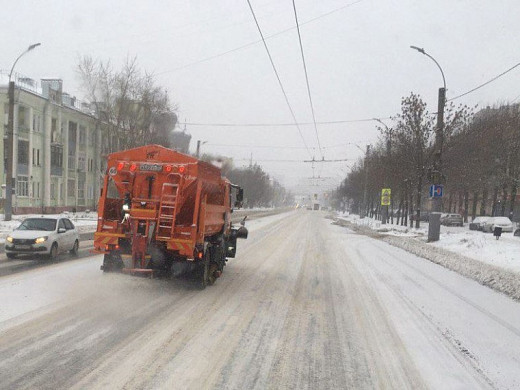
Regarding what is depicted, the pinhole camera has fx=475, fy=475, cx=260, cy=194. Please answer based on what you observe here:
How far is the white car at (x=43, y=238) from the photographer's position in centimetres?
1340

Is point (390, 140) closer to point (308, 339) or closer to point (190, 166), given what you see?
point (190, 166)

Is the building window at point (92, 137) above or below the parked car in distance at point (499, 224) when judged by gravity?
above

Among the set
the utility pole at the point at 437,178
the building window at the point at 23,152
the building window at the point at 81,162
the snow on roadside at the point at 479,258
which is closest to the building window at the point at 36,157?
the building window at the point at 23,152

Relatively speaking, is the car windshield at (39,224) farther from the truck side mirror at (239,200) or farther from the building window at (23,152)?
the building window at (23,152)

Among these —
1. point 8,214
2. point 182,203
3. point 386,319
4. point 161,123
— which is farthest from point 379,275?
point 161,123

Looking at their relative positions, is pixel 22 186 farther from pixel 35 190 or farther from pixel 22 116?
pixel 22 116

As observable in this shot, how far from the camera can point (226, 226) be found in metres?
13.0

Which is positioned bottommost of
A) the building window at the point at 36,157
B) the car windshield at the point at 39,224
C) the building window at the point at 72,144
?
the car windshield at the point at 39,224

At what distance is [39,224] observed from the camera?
14.8m

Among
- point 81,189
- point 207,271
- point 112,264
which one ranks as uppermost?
point 81,189

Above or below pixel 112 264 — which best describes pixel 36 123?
above

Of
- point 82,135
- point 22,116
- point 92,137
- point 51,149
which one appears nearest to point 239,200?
point 22,116

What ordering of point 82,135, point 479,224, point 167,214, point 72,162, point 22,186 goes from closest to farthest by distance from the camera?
point 167,214 → point 22,186 → point 479,224 → point 72,162 → point 82,135

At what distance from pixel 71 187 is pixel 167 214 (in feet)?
149
